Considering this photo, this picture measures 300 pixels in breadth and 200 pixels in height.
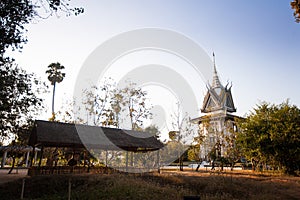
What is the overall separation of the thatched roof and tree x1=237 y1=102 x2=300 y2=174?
871cm

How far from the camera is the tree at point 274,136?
19031 millimetres

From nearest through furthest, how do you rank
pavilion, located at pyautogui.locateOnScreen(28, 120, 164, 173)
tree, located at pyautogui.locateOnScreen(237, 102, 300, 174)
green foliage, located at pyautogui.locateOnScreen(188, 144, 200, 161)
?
pavilion, located at pyautogui.locateOnScreen(28, 120, 164, 173), tree, located at pyautogui.locateOnScreen(237, 102, 300, 174), green foliage, located at pyautogui.locateOnScreen(188, 144, 200, 161)

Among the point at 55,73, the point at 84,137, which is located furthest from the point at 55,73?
the point at 84,137

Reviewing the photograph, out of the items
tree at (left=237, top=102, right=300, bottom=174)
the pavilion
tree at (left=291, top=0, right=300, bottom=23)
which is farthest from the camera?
tree at (left=237, top=102, right=300, bottom=174)

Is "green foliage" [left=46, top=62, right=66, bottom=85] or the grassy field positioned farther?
"green foliage" [left=46, top=62, right=66, bottom=85]

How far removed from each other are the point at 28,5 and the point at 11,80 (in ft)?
24.0

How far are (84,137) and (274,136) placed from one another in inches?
624

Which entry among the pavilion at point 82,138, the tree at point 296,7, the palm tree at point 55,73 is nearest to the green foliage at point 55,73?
the palm tree at point 55,73

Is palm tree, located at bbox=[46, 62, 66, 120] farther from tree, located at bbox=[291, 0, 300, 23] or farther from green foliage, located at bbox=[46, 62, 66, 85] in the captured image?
tree, located at bbox=[291, 0, 300, 23]

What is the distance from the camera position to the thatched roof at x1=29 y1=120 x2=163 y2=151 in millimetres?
15734

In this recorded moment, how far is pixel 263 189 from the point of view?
11789 millimetres

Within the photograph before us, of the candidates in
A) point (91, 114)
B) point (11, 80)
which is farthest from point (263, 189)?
point (91, 114)

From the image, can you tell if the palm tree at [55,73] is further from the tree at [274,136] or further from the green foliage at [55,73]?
the tree at [274,136]

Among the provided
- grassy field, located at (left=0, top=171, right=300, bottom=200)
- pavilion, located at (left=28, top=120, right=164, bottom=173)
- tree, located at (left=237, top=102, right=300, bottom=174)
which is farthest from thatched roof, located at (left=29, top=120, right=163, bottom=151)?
tree, located at (left=237, top=102, right=300, bottom=174)
